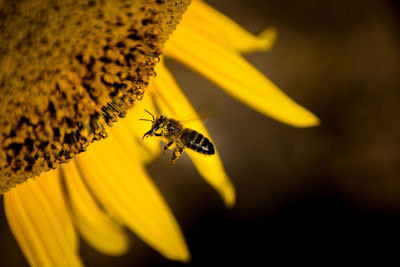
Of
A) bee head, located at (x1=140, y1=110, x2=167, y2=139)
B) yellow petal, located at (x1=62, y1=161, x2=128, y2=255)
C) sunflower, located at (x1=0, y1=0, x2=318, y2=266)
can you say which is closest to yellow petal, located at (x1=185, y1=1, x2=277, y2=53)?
sunflower, located at (x1=0, y1=0, x2=318, y2=266)

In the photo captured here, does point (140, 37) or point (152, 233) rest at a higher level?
point (140, 37)

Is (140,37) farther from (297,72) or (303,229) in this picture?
(303,229)

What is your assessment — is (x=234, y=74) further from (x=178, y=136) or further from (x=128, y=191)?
(x=128, y=191)

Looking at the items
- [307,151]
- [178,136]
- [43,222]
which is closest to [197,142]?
[178,136]

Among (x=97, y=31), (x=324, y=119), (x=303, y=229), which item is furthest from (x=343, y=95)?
(x=97, y=31)

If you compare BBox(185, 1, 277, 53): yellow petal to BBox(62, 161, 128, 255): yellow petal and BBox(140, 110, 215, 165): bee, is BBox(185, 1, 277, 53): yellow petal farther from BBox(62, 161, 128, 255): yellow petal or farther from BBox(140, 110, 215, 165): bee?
BBox(62, 161, 128, 255): yellow petal

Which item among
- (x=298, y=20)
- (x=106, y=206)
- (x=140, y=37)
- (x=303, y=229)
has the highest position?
(x=298, y=20)
